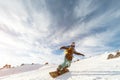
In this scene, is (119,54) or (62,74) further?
(119,54)

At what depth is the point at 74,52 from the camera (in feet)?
39.4

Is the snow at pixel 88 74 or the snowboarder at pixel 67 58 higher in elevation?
the snowboarder at pixel 67 58

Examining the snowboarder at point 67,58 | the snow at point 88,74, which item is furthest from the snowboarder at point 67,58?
the snow at point 88,74

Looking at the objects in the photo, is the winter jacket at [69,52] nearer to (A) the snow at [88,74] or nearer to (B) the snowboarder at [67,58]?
(B) the snowboarder at [67,58]

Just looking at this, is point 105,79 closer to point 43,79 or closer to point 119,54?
point 43,79

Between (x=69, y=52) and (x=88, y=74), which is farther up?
(x=69, y=52)

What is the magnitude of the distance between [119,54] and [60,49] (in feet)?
35.9

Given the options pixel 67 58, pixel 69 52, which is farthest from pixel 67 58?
pixel 69 52

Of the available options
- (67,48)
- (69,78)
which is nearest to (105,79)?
(69,78)

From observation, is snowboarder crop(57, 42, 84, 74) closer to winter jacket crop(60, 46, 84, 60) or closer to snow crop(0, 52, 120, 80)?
winter jacket crop(60, 46, 84, 60)

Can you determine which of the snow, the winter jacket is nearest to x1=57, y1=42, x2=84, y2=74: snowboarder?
the winter jacket

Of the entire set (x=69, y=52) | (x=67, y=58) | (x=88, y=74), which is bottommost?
(x=88, y=74)

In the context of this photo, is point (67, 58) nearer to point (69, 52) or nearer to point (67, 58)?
point (67, 58)

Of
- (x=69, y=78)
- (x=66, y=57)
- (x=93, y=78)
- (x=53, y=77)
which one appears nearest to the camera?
(x=93, y=78)
